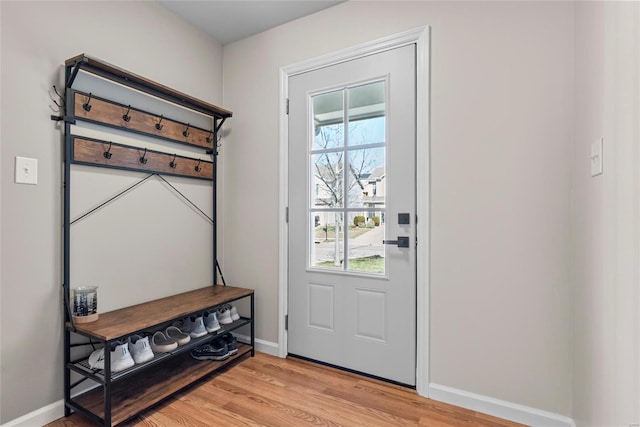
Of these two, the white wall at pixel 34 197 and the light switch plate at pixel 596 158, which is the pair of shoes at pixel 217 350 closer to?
the white wall at pixel 34 197

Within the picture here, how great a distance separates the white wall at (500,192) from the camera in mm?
1608

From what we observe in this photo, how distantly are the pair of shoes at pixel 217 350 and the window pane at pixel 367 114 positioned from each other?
165 cm

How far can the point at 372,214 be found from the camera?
6.93 ft

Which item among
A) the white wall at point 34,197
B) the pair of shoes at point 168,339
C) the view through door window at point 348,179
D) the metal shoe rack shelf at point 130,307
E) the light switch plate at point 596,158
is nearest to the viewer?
the light switch plate at point 596,158

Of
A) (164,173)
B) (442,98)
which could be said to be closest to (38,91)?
(164,173)

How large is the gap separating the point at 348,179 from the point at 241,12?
1402 millimetres

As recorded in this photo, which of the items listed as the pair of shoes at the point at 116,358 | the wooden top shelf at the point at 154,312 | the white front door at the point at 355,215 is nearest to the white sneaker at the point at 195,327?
the wooden top shelf at the point at 154,312

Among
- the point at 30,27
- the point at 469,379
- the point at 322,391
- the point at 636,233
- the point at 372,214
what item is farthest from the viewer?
the point at 372,214

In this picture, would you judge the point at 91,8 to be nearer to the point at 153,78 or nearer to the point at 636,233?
the point at 153,78

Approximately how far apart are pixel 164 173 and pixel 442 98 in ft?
6.01

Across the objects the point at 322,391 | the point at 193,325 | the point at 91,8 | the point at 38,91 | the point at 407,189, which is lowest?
the point at 322,391

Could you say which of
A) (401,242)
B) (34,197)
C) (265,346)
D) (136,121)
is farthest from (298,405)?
(136,121)

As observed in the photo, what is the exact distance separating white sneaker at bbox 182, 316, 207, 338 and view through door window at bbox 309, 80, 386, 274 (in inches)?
32.8

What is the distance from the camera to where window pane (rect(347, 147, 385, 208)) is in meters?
2.09
